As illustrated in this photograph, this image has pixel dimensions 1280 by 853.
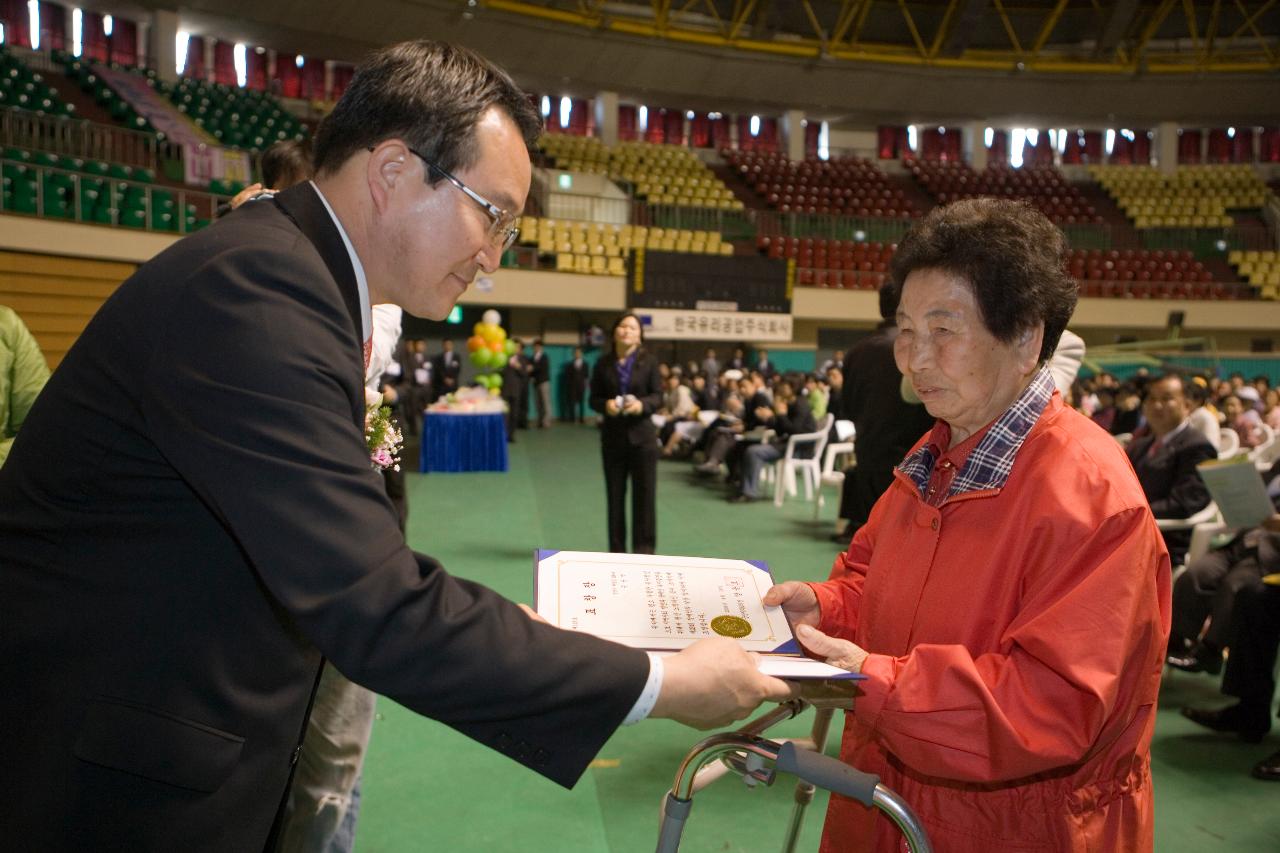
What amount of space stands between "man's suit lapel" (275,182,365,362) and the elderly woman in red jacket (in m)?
0.81

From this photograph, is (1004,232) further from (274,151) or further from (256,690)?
(274,151)

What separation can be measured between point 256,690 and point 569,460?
39.4 feet

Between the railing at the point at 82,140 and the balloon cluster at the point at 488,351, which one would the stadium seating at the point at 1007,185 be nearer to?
the balloon cluster at the point at 488,351

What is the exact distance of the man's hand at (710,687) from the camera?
1.22 metres

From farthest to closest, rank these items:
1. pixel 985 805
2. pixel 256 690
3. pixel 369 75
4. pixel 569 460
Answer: pixel 569 460 < pixel 985 805 < pixel 369 75 < pixel 256 690

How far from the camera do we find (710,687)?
124cm

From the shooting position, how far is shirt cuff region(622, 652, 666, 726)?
47.0 inches

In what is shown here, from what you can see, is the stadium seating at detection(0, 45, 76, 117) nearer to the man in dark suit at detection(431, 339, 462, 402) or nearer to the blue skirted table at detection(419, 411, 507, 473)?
the man in dark suit at detection(431, 339, 462, 402)

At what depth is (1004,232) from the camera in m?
1.46

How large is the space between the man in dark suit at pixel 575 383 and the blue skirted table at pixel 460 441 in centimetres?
803

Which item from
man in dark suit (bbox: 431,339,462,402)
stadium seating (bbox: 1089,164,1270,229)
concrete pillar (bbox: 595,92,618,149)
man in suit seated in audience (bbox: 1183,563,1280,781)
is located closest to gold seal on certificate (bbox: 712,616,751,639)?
man in suit seated in audience (bbox: 1183,563,1280,781)

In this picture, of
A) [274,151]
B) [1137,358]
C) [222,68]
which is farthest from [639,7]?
[274,151]

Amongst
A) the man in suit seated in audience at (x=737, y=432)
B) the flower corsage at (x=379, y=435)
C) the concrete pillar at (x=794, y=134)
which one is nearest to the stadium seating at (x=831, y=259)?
the concrete pillar at (x=794, y=134)

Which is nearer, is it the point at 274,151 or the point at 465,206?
the point at 465,206
